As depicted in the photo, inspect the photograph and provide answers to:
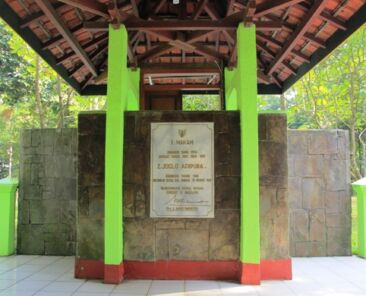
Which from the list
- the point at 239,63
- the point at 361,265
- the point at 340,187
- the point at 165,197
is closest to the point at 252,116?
the point at 239,63

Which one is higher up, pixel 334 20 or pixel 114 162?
pixel 334 20

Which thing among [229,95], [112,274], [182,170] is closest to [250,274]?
[182,170]

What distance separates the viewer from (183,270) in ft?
15.7

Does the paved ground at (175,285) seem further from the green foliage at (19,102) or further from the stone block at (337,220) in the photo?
the green foliage at (19,102)

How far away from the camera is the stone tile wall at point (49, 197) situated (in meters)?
6.32

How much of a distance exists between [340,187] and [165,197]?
11.1 ft

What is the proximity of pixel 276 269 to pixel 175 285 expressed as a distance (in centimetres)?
139

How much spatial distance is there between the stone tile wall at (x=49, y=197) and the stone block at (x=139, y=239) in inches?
75.1

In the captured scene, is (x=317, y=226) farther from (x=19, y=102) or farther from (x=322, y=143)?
(x=19, y=102)

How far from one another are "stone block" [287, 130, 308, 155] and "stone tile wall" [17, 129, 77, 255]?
3.83m

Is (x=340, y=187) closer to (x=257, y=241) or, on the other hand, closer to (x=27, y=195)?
(x=257, y=241)

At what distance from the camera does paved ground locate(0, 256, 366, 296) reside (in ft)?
14.0

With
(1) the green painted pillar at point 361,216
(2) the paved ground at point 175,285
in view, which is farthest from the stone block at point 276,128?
(1) the green painted pillar at point 361,216

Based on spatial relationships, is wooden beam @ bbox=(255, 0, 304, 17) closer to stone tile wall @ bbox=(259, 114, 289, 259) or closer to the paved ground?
stone tile wall @ bbox=(259, 114, 289, 259)
